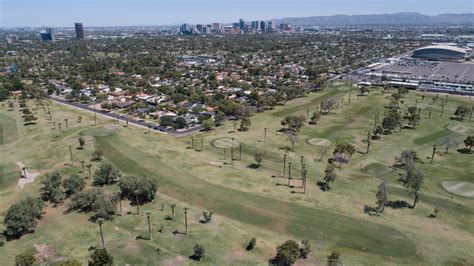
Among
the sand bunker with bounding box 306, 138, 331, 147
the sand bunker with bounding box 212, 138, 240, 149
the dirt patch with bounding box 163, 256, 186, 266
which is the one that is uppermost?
the sand bunker with bounding box 212, 138, 240, 149

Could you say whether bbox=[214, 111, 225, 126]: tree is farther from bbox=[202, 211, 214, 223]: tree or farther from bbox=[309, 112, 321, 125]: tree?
bbox=[202, 211, 214, 223]: tree

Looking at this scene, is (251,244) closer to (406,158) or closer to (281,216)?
(281,216)

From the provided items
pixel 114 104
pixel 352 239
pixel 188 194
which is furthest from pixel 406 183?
pixel 114 104

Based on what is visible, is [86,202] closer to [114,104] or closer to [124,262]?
[124,262]

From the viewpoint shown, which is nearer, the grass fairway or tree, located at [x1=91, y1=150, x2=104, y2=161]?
the grass fairway

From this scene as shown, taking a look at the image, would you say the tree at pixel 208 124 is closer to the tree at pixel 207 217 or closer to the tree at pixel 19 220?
the tree at pixel 207 217

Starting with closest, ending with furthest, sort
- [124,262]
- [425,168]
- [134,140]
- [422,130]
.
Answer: [124,262] < [425,168] < [134,140] < [422,130]

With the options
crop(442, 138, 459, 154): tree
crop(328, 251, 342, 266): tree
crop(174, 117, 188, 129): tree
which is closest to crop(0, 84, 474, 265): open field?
crop(442, 138, 459, 154): tree
